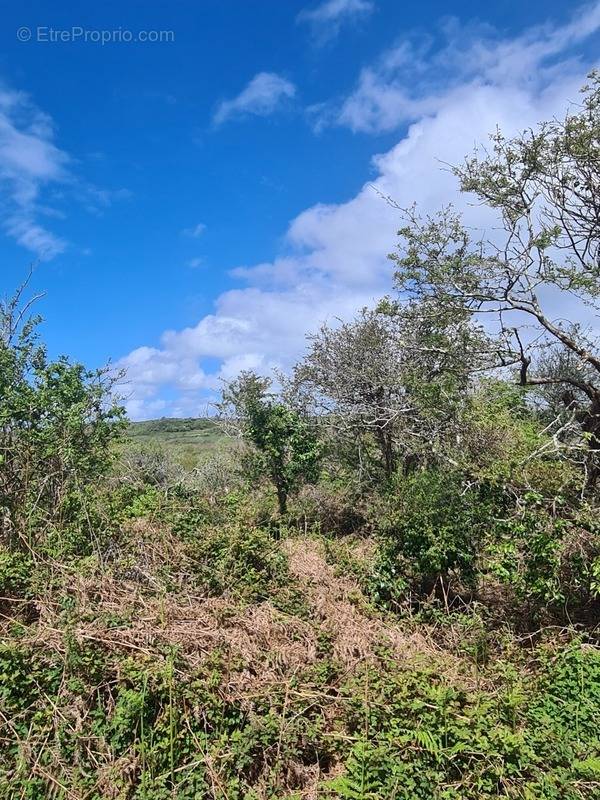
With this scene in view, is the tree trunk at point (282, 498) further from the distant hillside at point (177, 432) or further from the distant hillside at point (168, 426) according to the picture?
the distant hillside at point (168, 426)

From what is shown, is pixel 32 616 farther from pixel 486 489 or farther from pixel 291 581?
pixel 486 489

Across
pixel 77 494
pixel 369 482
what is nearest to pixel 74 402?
pixel 77 494

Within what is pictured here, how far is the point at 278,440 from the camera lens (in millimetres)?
10570

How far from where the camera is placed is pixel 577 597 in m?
5.64

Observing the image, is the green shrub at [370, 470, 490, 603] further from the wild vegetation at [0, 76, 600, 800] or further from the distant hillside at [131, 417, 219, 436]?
the distant hillside at [131, 417, 219, 436]

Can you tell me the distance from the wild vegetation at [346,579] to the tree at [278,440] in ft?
0.18

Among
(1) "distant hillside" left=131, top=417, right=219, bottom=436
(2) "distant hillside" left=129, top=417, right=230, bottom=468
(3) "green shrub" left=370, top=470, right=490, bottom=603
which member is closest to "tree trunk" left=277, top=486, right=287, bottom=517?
(3) "green shrub" left=370, top=470, right=490, bottom=603

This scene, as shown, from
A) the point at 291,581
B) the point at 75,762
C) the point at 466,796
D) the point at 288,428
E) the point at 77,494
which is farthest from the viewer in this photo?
the point at 288,428

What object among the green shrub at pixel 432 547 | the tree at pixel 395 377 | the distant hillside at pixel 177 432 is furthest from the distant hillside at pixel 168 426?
the green shrub at pixel 432 547

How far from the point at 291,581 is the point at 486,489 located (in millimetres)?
2705

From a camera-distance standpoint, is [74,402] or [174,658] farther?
[74,402]

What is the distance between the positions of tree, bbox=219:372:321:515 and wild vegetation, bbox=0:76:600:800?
56 millimetres

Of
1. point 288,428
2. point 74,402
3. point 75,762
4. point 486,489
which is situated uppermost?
point 74,402

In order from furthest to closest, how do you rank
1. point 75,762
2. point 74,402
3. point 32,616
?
point 74,402
point 32,616
point 75,762
